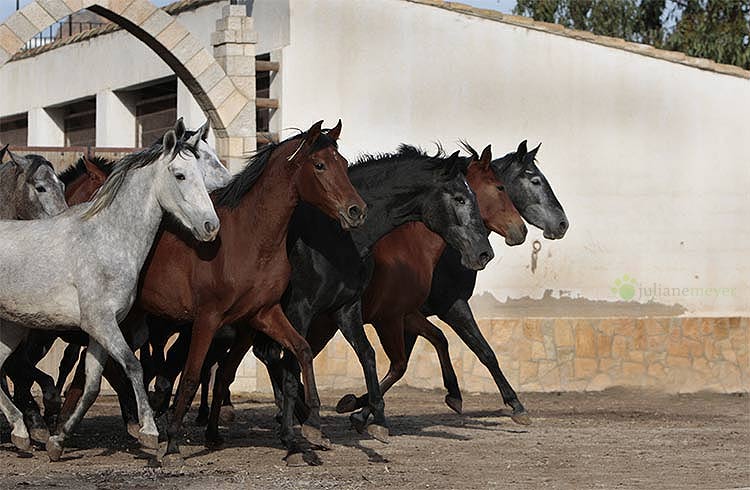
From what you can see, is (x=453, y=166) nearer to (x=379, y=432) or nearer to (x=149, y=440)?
(x=379, y=432)

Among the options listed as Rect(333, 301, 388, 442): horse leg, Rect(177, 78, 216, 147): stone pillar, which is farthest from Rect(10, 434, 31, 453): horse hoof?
Rect(177, 78, 216, 147): stone pillar

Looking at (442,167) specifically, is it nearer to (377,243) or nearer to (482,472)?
(377,243)

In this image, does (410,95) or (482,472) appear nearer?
(482,472)

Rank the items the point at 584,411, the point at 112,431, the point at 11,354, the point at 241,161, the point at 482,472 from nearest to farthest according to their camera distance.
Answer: the point at 482,472, the point at 11,354, the point at 112,431, the point at 584,411, the point at 241,161

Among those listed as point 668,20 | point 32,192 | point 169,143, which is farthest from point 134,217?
point 668,20

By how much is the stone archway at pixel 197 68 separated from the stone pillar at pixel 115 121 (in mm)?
5079

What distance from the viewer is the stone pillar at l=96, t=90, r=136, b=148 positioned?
21234 mm

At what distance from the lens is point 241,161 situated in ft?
53.2

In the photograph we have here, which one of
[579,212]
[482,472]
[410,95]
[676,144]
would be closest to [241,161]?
[410,95]

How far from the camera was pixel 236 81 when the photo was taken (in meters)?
16.5

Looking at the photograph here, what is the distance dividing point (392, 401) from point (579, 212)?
3.66 m

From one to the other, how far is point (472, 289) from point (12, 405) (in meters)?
4.43

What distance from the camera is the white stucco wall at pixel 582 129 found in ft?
57.8

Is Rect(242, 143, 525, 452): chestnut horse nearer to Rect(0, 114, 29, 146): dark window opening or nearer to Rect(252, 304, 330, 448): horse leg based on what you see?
Rect(252, 304, 330, 448): horse leg
